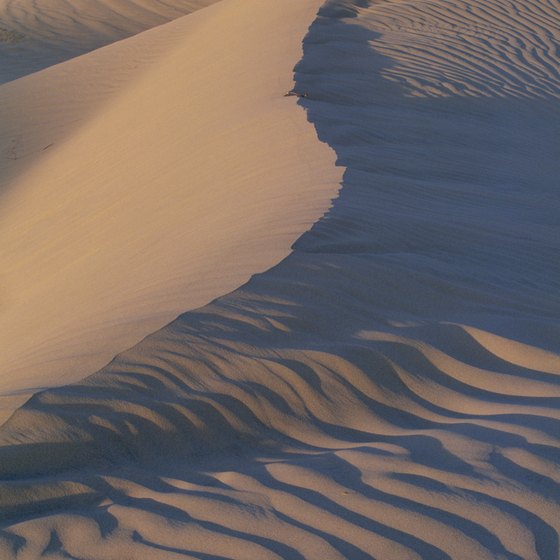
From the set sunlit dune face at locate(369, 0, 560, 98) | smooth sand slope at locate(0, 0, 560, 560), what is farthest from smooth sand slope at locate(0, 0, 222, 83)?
smooth sand slope at locate(0, 0, 560, 560)

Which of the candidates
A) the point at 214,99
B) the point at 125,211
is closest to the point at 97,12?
the point at 214,99

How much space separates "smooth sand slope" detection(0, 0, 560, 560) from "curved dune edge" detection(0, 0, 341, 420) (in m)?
0.34

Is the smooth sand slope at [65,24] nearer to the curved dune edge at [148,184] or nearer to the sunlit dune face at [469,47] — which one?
the curved dune edge at [148,184]

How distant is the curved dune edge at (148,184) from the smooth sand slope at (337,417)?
1.11ft

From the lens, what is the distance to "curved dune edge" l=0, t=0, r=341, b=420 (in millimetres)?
5633

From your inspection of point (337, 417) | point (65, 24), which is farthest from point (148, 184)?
point (65, 24)

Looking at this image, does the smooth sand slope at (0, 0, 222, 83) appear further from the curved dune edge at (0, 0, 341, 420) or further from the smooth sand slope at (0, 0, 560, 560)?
the smooth sand slope at (0, 0, 560, 560)

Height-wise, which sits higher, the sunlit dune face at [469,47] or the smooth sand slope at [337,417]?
the sunlit dune face at [469,47]

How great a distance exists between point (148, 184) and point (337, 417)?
609cm

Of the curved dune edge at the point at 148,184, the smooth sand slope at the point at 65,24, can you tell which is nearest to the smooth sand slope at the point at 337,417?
the curved dune edge at the point at 148,184

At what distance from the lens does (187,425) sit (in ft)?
13.5

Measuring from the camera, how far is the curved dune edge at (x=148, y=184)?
563 centimetres

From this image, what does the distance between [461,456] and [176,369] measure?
133 centimetres

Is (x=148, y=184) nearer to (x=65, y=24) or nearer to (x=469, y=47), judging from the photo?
(x=469, y=47)
